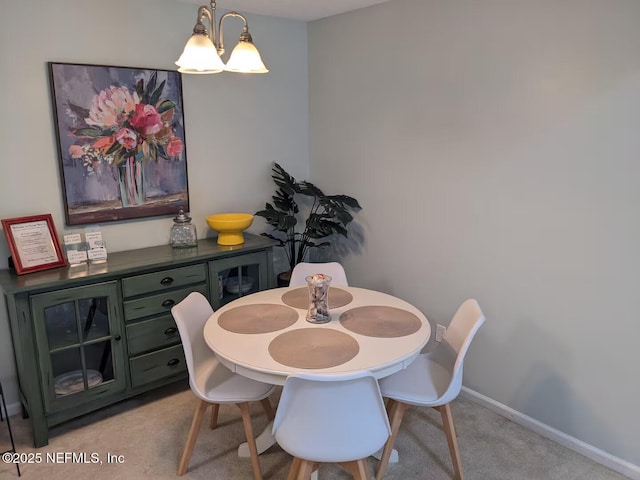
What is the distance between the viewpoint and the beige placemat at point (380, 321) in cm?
214

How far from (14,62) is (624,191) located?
307 centimetres

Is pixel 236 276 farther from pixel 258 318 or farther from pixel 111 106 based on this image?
pixel 111 106

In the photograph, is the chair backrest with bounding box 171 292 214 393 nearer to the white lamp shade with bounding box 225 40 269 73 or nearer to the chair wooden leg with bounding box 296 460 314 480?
the chair wooden leg with bounding box 296 460 314 480

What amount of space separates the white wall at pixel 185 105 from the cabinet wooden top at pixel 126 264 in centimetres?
19

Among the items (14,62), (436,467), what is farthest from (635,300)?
(14,62)

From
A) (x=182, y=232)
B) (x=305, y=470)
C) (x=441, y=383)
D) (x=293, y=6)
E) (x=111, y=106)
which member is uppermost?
(x=293, y=6)

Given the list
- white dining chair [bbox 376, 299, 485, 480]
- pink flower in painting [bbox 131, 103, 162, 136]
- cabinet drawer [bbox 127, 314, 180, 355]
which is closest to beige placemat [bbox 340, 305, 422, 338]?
white dining chair [bbox 376, 299, 485, 480]

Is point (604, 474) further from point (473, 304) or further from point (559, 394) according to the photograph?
point (473, 304)

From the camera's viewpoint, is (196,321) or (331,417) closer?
(331,417)

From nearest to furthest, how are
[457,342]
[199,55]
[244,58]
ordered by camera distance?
[199,55] → [244,58] → [457,342]

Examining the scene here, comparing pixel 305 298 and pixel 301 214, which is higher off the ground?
pixel 301 214

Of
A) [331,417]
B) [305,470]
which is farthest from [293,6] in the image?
[305,470]

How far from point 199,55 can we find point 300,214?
2159 mm

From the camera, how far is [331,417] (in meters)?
1.68
